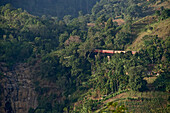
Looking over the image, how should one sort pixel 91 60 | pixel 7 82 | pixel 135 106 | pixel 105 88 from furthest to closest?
pixel 91 60
pixel 7 82
pixel 105 88
pixel 135 106

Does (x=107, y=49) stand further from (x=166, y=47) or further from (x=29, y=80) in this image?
(x=29, y=80)

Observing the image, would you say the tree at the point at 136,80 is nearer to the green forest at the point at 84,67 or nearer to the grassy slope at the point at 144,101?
the green forest at the point at 84,67

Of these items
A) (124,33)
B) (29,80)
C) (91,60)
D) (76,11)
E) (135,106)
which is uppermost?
(76,11)

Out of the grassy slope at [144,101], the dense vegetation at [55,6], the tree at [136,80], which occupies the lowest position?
the grassy slope at [144,101]

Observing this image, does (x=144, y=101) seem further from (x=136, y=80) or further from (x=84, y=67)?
(x=84, y=67)

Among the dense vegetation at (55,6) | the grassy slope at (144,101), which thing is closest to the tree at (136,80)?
the grassy slope at (144,101)

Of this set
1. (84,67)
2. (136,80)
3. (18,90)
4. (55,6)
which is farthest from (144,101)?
(55,6)

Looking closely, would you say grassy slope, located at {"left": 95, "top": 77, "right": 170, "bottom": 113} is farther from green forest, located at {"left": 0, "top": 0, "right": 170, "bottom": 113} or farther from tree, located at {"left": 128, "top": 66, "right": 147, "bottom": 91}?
tree, located at {"left": 128, "top": 66, "right": 147, "bottom": 91}

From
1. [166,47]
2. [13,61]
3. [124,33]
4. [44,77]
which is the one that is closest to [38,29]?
[13,61]
